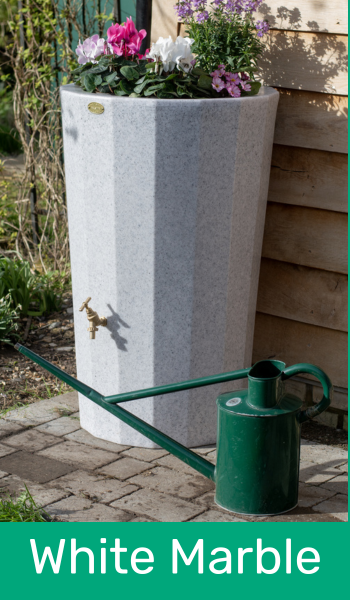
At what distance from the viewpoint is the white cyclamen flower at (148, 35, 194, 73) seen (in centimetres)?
240

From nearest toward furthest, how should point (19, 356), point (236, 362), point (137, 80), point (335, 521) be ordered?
point (335, 521) < point (137, 80) < point (236, 362) < point (19, 356)

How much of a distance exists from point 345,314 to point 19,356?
158 cm

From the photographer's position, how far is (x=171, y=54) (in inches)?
95.3

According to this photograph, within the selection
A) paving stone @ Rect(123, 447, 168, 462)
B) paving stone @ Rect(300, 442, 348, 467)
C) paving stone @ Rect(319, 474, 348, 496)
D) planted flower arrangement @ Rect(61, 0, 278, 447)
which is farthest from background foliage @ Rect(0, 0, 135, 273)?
paving stone @ Rect(319, 474, 348, 496)

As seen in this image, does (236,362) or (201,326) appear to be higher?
(201,326)

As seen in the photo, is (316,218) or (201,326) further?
(316,218)

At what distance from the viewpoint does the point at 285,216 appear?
2938 millimetres

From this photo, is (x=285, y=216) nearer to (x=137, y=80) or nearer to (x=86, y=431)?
(x=137, y=80)

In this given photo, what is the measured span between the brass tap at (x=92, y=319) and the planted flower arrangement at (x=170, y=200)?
0.08 ft

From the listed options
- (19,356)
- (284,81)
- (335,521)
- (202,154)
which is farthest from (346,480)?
(19,356)

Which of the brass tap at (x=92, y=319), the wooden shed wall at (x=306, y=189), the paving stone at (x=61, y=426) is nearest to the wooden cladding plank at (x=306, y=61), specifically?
the wooden shed wall at (x=306, y=189)

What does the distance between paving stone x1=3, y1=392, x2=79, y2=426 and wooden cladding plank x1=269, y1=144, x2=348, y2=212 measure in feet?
3.87

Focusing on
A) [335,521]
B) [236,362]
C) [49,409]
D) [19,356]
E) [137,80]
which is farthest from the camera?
[19,356]

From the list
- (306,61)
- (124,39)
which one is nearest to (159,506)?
(124,39)
